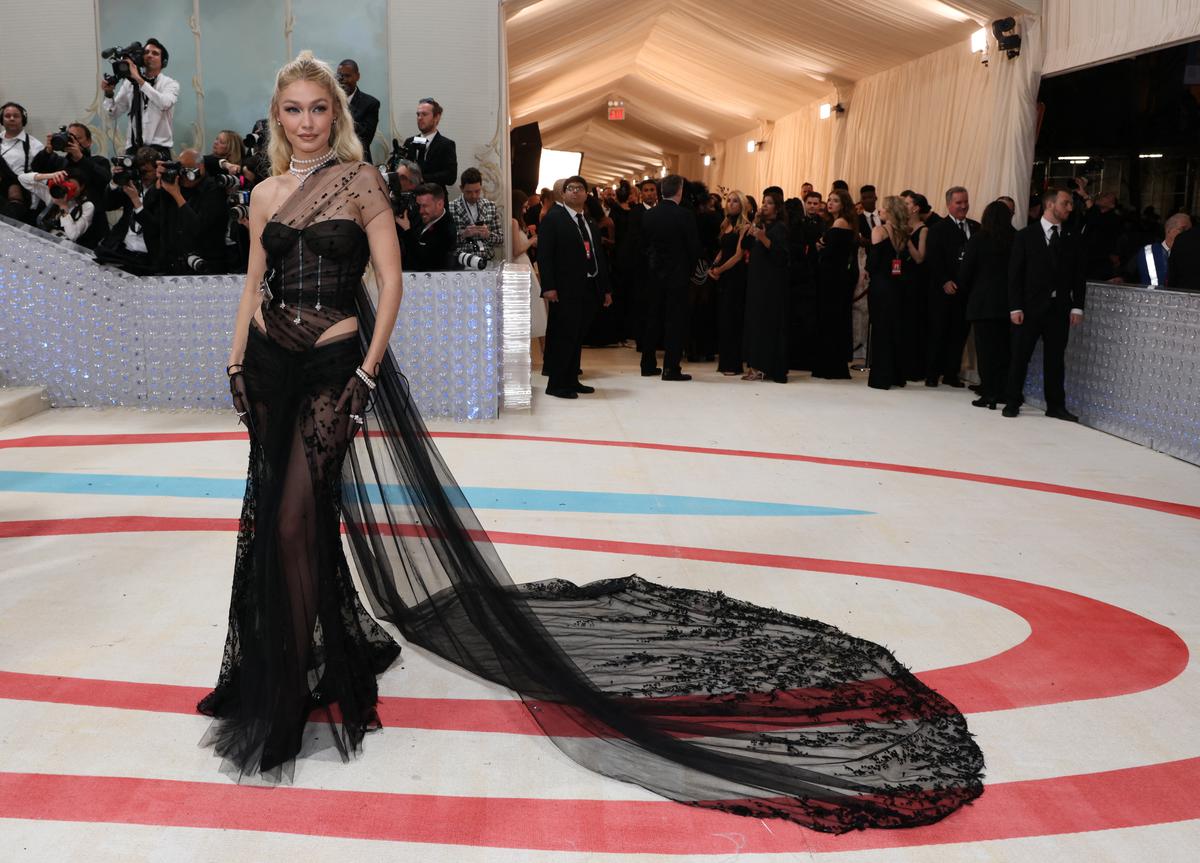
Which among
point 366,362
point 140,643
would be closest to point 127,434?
point 140,643

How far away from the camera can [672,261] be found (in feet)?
30.3

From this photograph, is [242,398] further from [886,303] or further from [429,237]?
[886,303]

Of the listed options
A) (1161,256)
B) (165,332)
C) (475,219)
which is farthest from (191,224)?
(1161,256)

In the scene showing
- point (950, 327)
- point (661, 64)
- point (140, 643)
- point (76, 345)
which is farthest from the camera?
point (661, 64)

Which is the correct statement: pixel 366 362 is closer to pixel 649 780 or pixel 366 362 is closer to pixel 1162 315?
pixel 649 780

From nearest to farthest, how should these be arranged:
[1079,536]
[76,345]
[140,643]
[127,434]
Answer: [140,643] → [1079,536] → [127,434] → [76,345]

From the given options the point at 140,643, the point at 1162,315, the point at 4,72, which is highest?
the point at 4,72

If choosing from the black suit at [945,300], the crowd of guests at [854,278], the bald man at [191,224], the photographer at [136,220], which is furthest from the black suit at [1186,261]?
the photographer at [136,220]

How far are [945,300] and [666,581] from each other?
567 cm

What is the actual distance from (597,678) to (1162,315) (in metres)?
5.13

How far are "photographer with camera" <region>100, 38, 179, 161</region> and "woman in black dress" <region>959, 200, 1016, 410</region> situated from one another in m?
5.56

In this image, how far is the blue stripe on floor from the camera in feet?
16.8

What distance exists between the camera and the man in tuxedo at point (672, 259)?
9.20 m

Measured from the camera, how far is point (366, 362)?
2.81 m
